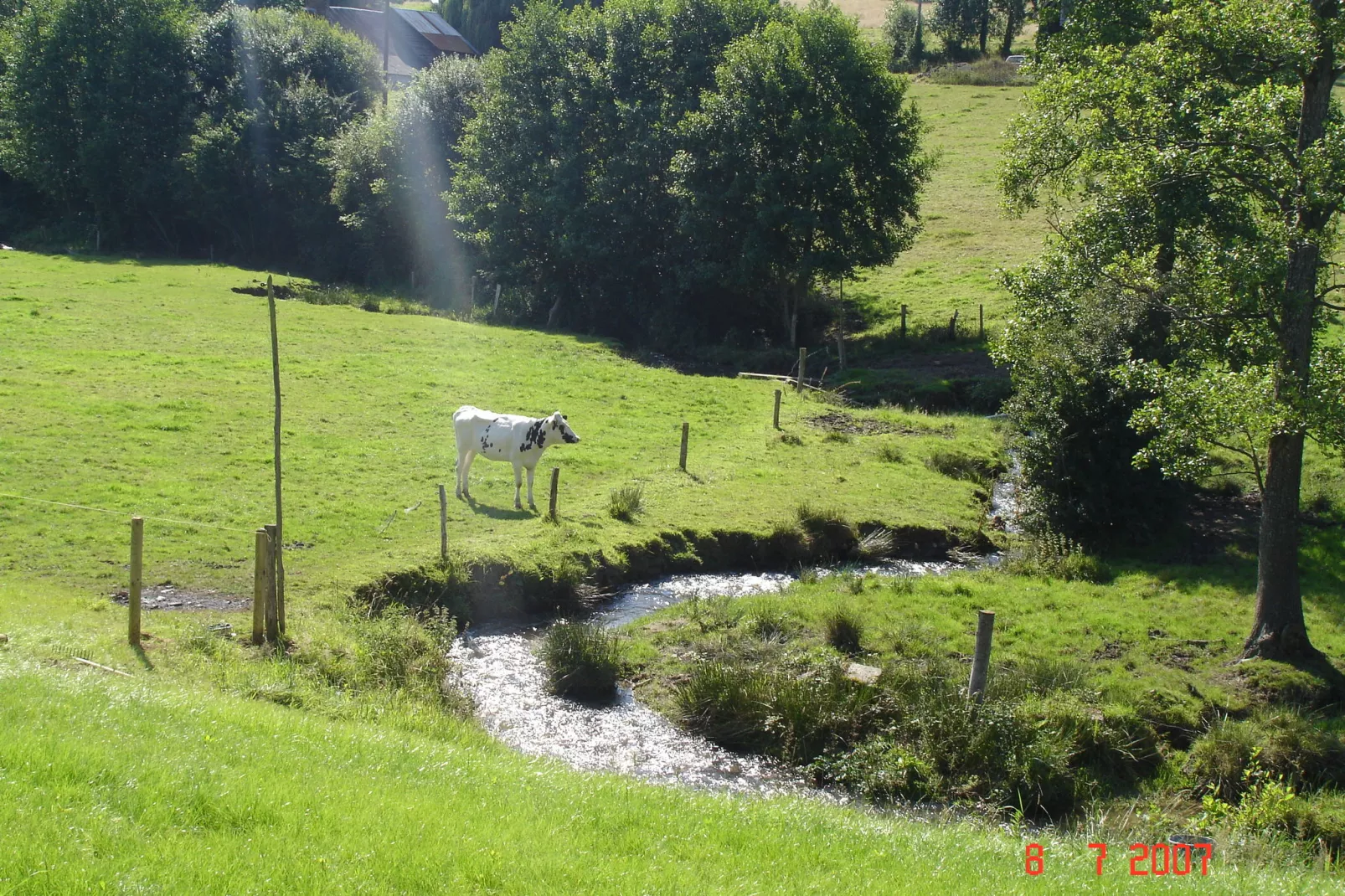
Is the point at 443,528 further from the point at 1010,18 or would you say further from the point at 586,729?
the point at 1010,18

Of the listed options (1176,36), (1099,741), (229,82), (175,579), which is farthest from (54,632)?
(229,82)

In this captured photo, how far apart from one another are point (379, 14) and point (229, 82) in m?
59.7

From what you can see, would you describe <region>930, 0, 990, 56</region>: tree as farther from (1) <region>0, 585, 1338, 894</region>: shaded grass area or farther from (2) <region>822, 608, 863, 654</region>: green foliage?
(1) <region>0, 585, 1338, 894</region>: shaded grass area

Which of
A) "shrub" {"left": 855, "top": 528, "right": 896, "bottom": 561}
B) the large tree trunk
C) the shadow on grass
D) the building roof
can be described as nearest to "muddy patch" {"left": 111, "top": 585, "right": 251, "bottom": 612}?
the shadow on grass

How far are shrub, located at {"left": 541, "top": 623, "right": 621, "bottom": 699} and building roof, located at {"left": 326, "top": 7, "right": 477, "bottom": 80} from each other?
10409 cm

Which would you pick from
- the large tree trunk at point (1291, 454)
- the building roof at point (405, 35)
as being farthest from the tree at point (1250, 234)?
the building roof at point (405, 35)

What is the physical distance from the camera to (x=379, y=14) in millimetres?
119500

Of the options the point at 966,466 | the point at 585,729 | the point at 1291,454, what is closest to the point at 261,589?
the point at 585,729

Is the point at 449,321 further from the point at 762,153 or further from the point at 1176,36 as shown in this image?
the point at 1176,36

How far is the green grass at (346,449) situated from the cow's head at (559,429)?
131 cm

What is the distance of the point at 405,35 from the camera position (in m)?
120

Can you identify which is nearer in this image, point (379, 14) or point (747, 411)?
point (747, 411)

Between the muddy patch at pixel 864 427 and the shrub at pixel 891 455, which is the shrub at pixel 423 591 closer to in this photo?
the shrub at pixel 891 455

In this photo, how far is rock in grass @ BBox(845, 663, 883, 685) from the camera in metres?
15.9
